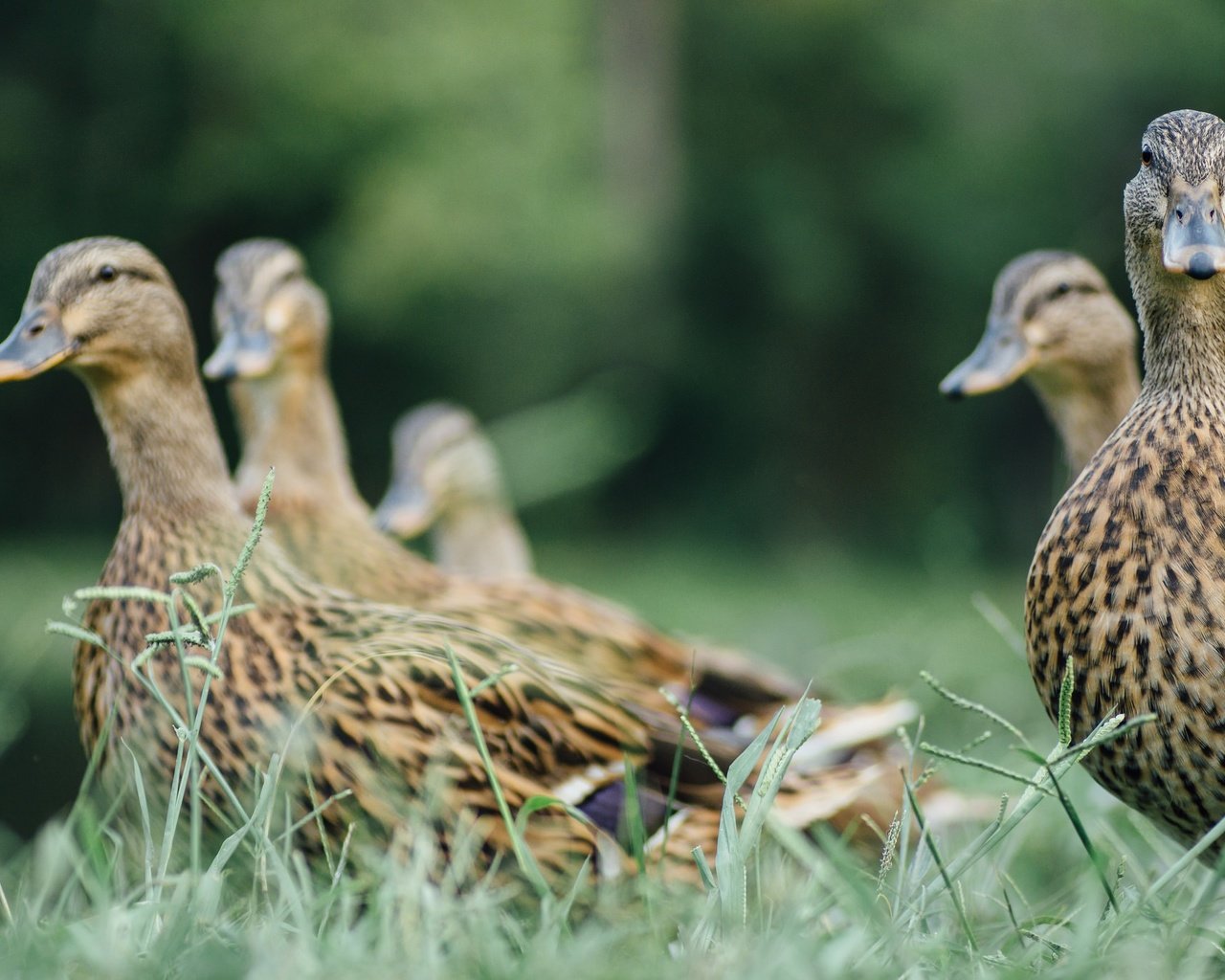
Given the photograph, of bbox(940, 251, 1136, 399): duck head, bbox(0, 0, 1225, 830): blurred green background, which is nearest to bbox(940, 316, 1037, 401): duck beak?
bbox(940, 251, 1136, 399): duck head

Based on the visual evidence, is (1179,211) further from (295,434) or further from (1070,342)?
(295,434)

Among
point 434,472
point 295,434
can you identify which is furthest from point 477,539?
point 295,434

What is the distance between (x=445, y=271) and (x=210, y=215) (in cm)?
188

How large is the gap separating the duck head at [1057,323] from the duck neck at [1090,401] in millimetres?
14

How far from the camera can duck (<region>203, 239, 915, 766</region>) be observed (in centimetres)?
342

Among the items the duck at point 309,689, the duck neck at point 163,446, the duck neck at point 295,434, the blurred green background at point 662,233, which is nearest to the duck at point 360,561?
the duck neck at point 295,434

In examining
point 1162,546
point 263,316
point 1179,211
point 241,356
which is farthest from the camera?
point 263,316

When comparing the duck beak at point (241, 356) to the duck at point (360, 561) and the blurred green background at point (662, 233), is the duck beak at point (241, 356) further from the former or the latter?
the blurred green background at point (662, 233)

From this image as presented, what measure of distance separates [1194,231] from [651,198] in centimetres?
1549

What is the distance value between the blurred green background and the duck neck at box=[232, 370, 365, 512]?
1114 millimetres

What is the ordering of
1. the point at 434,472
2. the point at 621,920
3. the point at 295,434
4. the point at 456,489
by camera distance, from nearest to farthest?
1. the point at 621,920
2. the point at 295,434
3. the point at 434,472
4. the point at 456,489

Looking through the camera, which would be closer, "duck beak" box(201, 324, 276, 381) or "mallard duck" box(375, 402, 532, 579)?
"duck beak" box(201, 324, 276, 381)

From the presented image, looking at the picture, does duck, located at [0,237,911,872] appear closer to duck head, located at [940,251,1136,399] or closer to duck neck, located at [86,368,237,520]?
duck neck, located at [86,368,237,520]

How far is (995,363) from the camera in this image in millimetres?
3596
